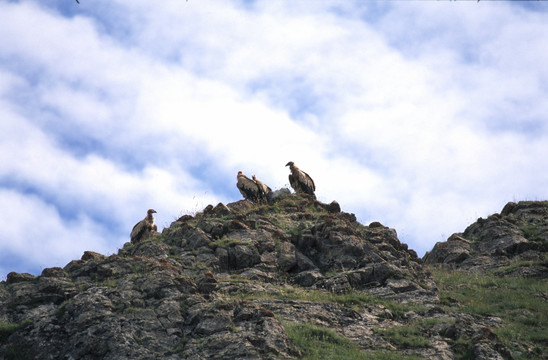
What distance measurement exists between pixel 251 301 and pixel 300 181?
16228mm

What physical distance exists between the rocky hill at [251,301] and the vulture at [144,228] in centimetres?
142

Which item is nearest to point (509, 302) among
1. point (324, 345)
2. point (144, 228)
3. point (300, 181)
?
point (324, 345)

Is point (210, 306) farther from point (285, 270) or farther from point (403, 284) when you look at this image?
point (403, 284)

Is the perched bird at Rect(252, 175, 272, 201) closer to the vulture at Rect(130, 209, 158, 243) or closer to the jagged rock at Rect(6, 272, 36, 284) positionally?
the vulture at Rect(130, 209, 158, 243)

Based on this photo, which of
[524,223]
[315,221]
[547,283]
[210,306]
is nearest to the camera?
[210,306]

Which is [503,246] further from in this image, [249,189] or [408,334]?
[408,334]

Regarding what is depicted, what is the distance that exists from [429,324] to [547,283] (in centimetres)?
833

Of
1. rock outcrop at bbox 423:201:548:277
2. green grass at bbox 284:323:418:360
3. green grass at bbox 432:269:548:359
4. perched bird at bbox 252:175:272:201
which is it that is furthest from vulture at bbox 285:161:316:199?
green grass at bbox 284:323:418:360

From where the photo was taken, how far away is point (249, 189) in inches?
1345

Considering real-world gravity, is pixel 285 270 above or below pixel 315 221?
below

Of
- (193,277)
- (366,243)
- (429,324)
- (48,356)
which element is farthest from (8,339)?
(366,243)

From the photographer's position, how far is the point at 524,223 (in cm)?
3441

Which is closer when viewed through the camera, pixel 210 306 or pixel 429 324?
pixel 210 306

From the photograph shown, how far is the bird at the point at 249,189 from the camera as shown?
112 ft
